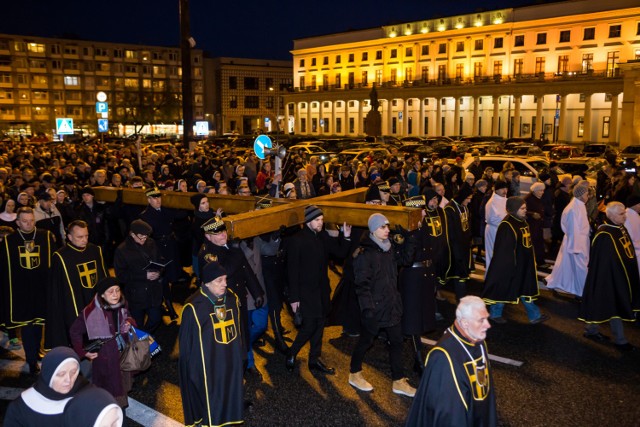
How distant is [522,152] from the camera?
33.8 m

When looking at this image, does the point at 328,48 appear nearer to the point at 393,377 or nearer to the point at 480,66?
the point at 480,66

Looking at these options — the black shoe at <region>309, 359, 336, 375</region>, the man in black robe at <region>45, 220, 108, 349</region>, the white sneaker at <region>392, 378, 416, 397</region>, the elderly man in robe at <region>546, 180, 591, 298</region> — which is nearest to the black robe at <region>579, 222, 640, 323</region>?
the elderly man in robe at <region>546, 180, 591, 298</region>

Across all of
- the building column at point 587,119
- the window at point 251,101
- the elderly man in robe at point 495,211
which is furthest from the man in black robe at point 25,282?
the window at point 251,101

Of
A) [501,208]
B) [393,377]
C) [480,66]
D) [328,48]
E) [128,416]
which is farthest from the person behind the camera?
[328,48]

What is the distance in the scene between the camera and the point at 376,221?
5758 millimetres

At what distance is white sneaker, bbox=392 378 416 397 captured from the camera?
5988mm

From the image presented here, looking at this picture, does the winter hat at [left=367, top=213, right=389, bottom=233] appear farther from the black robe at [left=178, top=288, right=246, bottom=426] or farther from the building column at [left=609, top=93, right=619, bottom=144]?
the building column at [left=609, top=93, right=619, bottom=144]

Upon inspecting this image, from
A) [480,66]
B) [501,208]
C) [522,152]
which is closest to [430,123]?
[480,66]

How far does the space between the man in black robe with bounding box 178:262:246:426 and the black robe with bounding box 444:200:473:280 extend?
4.67m

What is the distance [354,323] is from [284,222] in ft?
4.94

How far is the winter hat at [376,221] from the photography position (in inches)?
225

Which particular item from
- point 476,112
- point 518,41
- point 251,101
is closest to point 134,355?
point 476,112

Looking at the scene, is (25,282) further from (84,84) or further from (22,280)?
(84,84)

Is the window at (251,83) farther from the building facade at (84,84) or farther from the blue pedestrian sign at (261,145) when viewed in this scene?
the blue pedestrian sign at (261,145)
